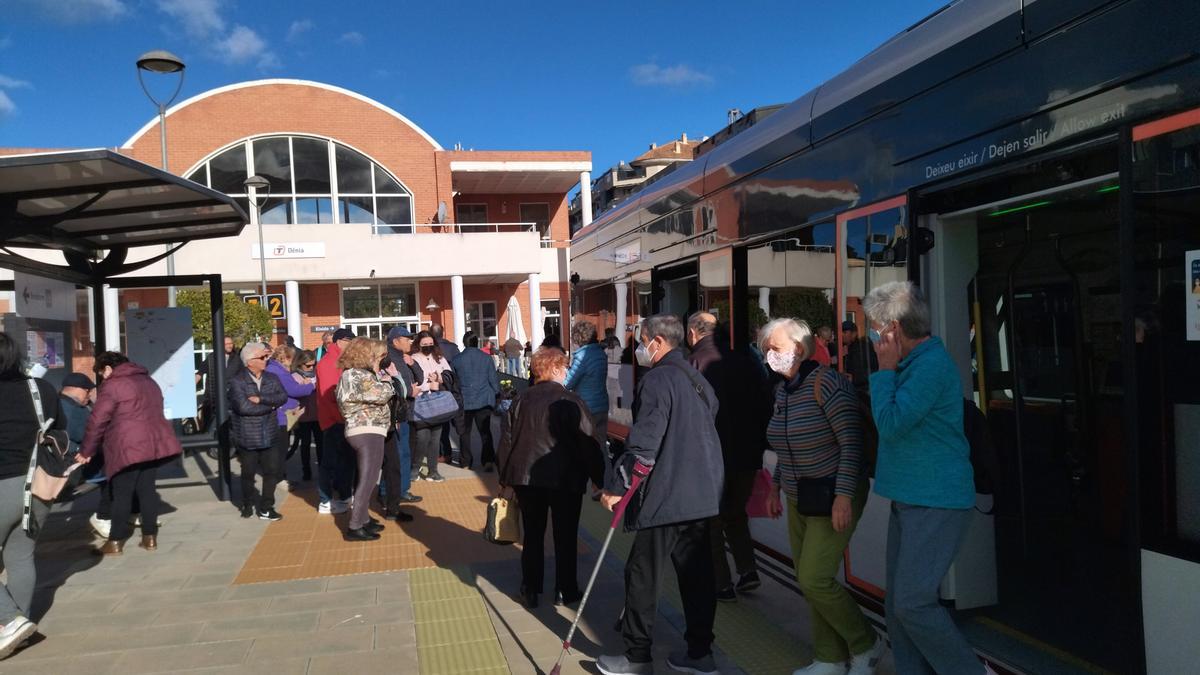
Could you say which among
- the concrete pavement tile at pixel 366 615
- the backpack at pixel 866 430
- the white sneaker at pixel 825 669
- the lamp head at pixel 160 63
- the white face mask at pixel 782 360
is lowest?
the concrete pavement tile at pixel 366 615

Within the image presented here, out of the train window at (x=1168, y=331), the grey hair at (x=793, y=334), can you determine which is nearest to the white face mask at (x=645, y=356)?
the grey hair at (x=793, y=334)

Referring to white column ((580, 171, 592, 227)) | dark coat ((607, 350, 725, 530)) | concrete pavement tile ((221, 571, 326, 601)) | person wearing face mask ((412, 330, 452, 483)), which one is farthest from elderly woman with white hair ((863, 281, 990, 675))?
white column ((580, 171, 592, 227))

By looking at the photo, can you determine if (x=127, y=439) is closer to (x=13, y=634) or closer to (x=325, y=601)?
(x=13, y=634)

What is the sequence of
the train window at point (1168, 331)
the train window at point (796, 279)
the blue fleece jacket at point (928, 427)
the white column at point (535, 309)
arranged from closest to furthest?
the train window at point (1168, 331) → the blue fleece jacket at point (928, 427) → the train window at point (796, 279) → the white column at point (535, 309)

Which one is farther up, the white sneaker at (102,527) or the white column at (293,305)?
the white column at (293,305)

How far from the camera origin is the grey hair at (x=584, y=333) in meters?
7.40

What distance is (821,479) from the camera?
12.3 ft

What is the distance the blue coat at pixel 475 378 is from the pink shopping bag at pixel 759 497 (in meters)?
6.10

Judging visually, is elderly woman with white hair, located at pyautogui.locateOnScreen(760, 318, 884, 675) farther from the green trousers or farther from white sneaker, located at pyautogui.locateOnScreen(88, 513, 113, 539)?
white sneaker, located at pyautogui.locateOnScreen(88, 513, 113, 539)

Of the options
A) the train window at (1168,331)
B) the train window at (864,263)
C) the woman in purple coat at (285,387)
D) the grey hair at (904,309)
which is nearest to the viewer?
the train window at (1168,331)

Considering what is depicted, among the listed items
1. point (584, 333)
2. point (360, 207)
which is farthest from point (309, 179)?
point (584, 333)

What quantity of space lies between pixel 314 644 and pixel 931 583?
3.42 m

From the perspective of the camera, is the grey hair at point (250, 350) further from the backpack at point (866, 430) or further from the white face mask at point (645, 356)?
the backpack at point (866, 430)

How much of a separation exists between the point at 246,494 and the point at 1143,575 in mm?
7690
